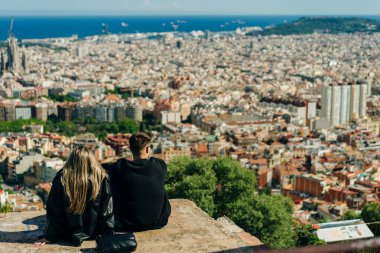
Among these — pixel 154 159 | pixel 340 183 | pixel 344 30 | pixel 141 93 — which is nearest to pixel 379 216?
pixel 340 183

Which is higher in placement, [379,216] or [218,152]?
[379,216]

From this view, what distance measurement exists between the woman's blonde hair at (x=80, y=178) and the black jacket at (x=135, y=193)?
0.67ft

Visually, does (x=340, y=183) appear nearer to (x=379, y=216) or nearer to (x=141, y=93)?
(x=379, y=216)

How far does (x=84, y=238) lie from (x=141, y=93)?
115ft

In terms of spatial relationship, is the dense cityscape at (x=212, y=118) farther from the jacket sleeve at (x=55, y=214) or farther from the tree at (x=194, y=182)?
the tree at (x=194, y=182)

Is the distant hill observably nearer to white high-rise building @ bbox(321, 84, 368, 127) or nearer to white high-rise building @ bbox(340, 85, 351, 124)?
white high-rise building @ bbox(321, 84, 368, 127)

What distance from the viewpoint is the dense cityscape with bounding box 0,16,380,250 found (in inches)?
641

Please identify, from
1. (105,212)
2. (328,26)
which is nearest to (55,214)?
(105,212)

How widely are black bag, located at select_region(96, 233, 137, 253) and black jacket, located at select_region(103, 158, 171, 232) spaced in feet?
0.94

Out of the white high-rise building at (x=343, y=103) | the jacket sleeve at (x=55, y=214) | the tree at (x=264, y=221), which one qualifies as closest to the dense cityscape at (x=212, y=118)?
the white high-rise building at (x=343, y=103)

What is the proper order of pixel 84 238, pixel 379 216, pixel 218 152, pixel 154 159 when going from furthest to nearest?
pixel 218 152 < pixel 379 216 < pixel 154 159 < pixel 84 238

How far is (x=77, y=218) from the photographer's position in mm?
2652

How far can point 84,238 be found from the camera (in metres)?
2.67

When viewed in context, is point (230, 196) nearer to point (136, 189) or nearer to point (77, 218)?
point (136, 189)
